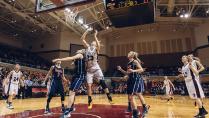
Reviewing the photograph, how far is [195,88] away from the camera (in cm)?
599

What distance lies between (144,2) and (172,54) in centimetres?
2132

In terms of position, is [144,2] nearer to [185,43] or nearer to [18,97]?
[18,97]

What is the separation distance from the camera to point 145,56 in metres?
29.3

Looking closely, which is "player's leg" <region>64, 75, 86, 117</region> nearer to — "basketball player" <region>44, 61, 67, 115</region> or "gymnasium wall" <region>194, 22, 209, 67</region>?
"basketball player" <region>44, 61, 67, 115</region>

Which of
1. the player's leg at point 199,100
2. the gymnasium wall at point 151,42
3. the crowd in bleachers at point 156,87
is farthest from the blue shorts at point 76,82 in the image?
the gymnasium wall at point 151,42

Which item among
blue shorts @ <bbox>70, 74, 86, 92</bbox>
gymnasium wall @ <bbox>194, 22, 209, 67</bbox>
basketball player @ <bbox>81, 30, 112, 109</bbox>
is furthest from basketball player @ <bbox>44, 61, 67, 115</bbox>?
gymnasium wall @ <bbox>194, 22, 209, 67</bbox>

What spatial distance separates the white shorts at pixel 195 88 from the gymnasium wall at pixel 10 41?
83.4 ft

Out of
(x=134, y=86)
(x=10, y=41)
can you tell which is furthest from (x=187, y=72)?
(x=10, y=41)

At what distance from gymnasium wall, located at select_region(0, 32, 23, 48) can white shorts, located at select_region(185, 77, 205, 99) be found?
83.4ft

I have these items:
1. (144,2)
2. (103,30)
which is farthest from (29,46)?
(144,2)

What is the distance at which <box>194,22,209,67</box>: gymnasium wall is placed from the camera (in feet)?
79.0

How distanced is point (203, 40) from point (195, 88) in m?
20.8

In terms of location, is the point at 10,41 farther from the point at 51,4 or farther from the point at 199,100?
the point at 199,100

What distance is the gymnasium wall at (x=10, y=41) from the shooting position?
86.1ft
